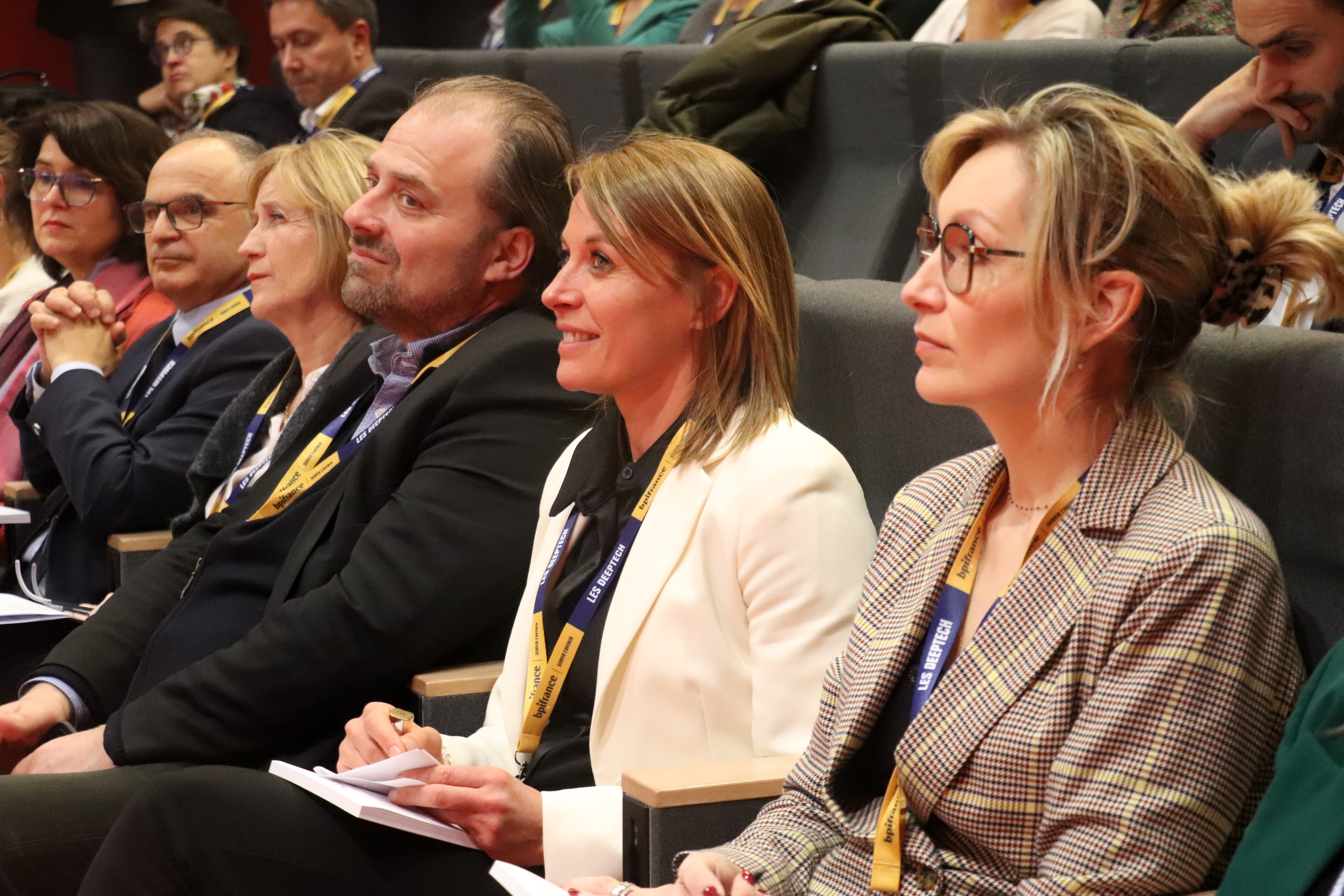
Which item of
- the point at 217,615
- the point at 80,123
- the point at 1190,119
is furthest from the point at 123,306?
the point at 1190,119

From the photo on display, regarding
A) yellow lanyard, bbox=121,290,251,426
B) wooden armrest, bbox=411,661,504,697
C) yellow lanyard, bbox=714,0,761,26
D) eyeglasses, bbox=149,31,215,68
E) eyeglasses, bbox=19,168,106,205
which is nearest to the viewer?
wooden armrest, bbox=411,661,504,697

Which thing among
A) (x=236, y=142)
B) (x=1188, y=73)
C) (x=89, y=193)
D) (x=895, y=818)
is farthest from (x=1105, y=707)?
(x=89, y=193)

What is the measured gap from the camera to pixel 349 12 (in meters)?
5.25

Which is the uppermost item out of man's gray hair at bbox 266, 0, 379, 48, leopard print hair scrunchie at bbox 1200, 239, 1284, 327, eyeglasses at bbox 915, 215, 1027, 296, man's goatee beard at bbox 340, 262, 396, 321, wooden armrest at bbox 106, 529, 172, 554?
eyeglasses at bbox 915, 215, 1027, 296

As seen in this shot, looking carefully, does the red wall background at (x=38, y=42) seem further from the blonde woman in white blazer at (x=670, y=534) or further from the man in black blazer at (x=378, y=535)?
the blonde woman in white blazer at (x=670, y=534)

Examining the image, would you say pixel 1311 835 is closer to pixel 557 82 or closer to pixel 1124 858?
pixel 1124 858

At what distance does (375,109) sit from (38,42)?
3820 mm

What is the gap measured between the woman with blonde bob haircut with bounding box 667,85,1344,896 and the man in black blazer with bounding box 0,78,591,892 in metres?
0.70

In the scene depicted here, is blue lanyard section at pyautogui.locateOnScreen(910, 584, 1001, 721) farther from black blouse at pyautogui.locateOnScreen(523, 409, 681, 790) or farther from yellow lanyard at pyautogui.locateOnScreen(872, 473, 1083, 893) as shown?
black blouse at pyautogui.locateOnScreen(523, 409, 681, 790)

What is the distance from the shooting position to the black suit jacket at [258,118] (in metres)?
5.44

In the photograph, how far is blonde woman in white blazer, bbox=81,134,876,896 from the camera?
1764mm

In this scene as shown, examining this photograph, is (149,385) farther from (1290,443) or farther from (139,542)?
(1290,443)

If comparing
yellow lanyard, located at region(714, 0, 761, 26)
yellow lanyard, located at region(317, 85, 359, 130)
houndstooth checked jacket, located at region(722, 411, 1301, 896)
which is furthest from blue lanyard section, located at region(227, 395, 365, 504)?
yellow lanyard, located at region(317, 85, 359, 130)

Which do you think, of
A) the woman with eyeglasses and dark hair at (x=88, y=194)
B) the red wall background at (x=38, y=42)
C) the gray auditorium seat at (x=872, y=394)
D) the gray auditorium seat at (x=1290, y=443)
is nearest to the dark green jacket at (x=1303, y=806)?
the gray auditorium seat at (x=1290, y=443)
